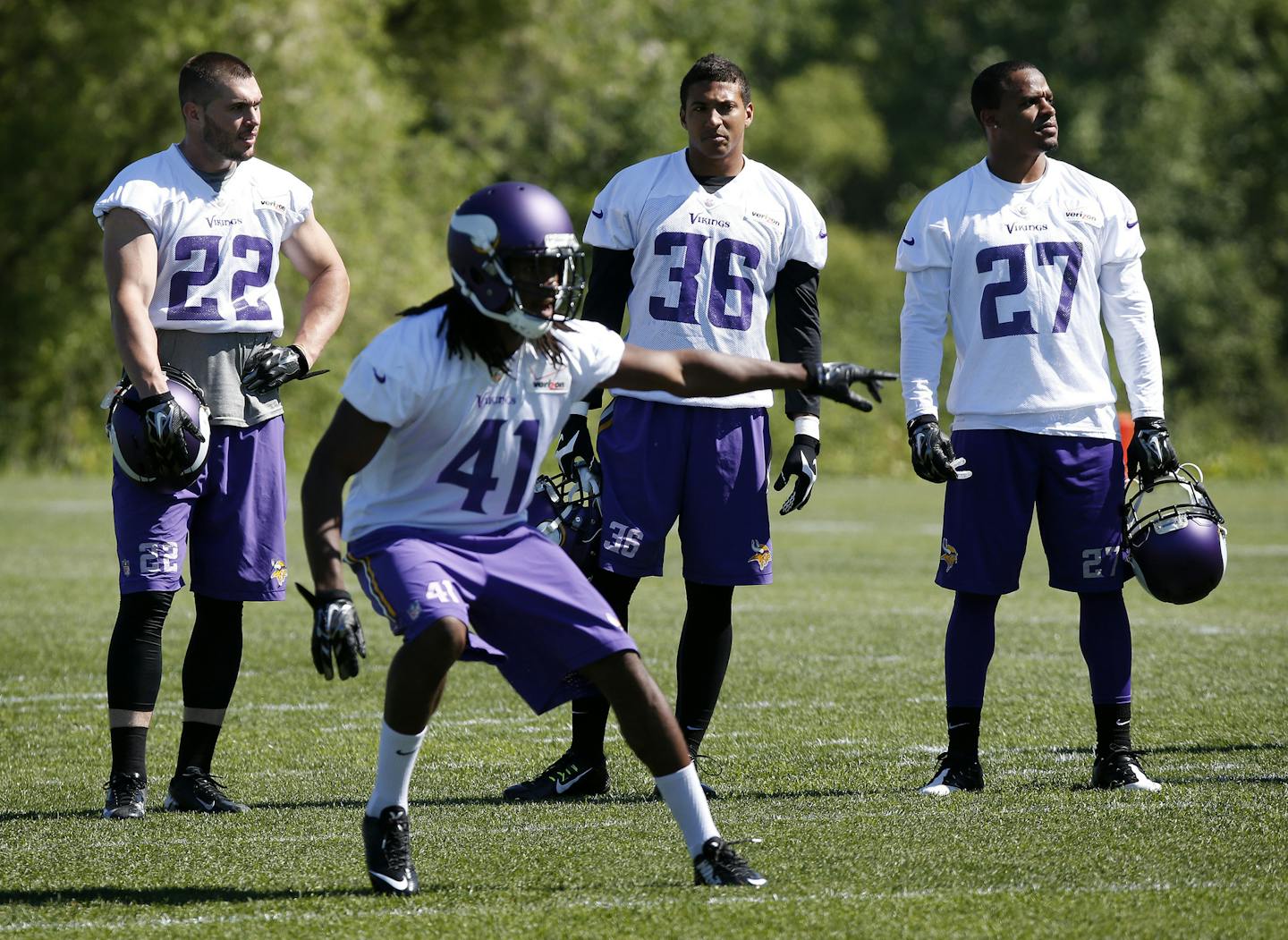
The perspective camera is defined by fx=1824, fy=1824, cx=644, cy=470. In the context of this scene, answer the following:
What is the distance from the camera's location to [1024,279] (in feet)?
17.6

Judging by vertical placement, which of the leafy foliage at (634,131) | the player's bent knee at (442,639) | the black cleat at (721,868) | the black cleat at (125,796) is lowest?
the black cleat at (125,796)

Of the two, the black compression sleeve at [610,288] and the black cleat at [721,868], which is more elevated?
the black compression sleeve at [610,288]

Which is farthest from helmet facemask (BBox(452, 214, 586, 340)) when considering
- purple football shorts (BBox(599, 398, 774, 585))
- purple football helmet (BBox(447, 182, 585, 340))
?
purple football shorts (BBox(599, 398, 774, 585))

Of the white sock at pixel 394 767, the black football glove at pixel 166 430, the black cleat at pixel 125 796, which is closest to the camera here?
the white sock at pixel 394 767

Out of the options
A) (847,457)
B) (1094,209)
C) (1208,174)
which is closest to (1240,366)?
(1208,174)

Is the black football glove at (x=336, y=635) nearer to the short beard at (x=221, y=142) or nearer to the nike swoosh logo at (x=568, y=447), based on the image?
the nike swoosh logo at (x=568, y=447)

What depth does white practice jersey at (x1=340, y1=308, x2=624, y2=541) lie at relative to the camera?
4070mm

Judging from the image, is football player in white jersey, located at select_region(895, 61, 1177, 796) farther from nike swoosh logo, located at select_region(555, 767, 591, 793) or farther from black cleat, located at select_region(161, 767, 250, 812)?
black cleat, located at select_region(161, 767, 250, 812)

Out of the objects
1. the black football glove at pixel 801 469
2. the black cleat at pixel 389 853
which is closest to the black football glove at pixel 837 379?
the black football glove at pixel 801 469

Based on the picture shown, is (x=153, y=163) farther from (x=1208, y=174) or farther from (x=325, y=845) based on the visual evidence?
(x=1208, y=174)

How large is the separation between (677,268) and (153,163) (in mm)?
1562

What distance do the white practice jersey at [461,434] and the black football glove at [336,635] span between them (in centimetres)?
28

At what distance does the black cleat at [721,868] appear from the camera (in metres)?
4.09

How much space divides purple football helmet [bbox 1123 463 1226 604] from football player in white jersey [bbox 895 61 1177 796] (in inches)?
3.4
